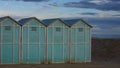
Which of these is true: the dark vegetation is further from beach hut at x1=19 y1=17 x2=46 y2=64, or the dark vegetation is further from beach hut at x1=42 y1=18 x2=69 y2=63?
beach hut at x1=19 y1=17 x2=46 y2=64

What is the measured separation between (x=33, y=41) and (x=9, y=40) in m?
2.42

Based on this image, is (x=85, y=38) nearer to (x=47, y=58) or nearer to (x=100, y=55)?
(x=47, y=58)

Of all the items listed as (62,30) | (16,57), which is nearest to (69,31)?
(62,30)

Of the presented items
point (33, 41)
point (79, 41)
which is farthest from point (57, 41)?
point (33, 41)

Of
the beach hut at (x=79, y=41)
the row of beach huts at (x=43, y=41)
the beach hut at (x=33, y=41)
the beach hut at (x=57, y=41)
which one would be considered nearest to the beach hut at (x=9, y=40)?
the row of beach huts at (x=43, y=41)

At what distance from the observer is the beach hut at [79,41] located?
43375 mm

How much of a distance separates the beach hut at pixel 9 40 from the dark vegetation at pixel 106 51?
44.9 ft

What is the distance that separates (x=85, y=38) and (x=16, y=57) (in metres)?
7.69

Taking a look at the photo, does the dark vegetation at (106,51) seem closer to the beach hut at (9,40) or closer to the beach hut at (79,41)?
the beach hut at (79,41)

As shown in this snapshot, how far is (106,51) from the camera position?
6053 centimetres

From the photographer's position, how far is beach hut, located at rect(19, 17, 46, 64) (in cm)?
4119

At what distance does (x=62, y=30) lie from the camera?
42875 mm

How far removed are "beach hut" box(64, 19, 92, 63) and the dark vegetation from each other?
736cm

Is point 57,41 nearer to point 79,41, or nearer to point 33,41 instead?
point 79,41
